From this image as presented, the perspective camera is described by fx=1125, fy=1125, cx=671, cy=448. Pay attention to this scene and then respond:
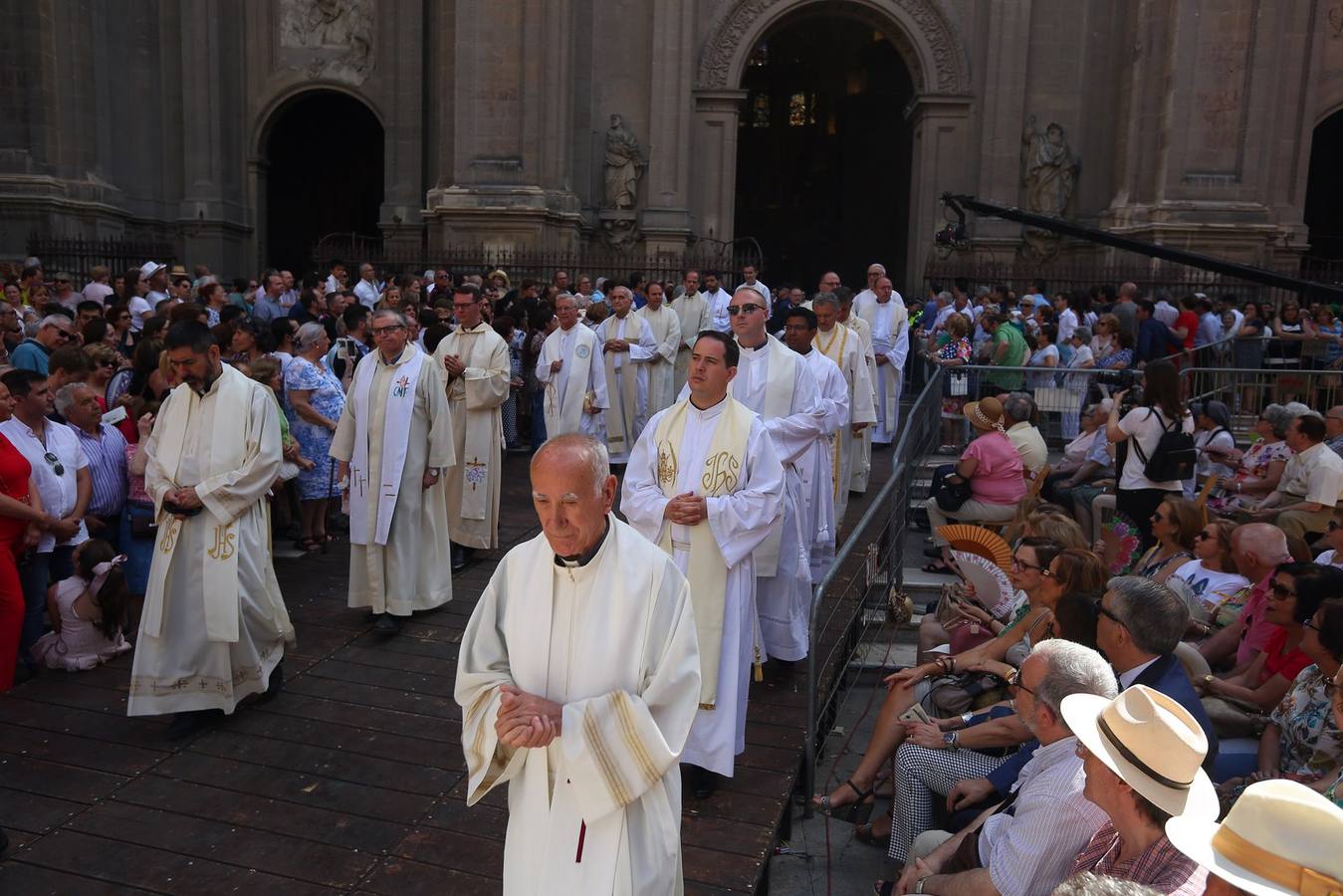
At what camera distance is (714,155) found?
A: 70.9ft

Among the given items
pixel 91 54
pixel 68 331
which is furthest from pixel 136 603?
pixel 91 54

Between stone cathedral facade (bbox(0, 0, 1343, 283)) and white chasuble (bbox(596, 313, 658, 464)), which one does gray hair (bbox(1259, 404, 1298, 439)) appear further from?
stone cathedral facade (bbox(0, 0, 1343, 283))

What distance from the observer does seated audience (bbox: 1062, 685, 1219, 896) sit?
276 centimetres

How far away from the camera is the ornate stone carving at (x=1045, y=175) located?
2033cm

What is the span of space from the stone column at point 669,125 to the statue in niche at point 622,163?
262mm

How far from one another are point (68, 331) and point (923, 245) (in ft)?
51.9

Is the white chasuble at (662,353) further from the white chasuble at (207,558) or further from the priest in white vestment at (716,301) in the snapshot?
the white chasuble at (207,558)

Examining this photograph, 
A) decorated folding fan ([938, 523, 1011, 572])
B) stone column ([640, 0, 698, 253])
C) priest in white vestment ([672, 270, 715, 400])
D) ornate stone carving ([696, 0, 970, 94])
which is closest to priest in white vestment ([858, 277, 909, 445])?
priest in white vestment ([672, 270, 715, 400])

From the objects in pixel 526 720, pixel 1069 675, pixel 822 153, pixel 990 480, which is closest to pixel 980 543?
pixel 990 480

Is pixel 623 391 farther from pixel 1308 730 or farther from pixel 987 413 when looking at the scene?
pixel 1308 730

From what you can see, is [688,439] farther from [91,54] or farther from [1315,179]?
[1315,179]

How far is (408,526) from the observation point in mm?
7016

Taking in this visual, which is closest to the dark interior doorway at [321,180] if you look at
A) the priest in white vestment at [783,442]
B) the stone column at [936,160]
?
the stone column at [936,160]

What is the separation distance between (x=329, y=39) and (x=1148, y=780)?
22.5m
